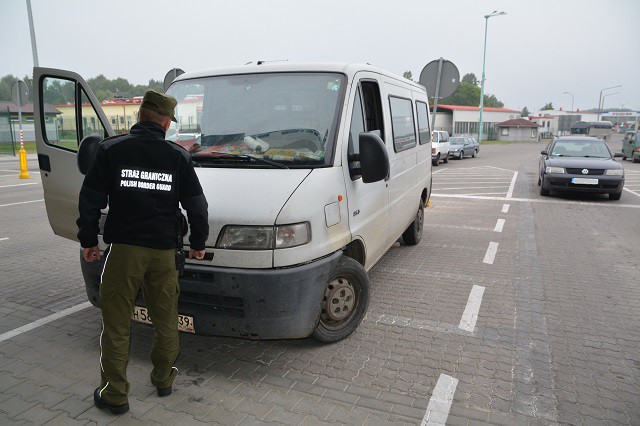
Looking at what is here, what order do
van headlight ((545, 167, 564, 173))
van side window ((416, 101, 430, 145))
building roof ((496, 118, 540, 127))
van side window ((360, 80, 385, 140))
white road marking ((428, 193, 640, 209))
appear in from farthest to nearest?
building roof ((496, 118, 540, 127)) → van headlight ((545, 167, 564, 173)) → white road marking ((428, 193, 640, 209)) → van side window ((416, 101, 430, 145)) → van side window ((360, 80, 385, 140))

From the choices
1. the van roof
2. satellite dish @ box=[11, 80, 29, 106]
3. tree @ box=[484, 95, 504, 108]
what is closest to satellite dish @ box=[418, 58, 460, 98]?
the van roof

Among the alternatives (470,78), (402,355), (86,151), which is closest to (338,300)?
(402,355)

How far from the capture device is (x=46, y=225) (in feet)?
28.3

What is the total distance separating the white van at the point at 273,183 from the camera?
3.21 meters

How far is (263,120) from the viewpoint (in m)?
3.94

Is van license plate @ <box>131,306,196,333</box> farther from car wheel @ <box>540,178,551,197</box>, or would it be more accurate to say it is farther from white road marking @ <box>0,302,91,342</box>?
car wheel @ <box>540,178,551,197</box>

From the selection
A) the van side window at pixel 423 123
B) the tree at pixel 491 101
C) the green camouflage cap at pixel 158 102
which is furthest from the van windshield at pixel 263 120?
the tree at pixel 491 101

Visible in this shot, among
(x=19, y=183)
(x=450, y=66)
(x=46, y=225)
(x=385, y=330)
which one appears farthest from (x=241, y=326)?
(x=19, y=183)

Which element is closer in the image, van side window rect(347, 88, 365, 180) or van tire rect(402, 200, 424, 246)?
van side window rect(347, 88, 365, 180)

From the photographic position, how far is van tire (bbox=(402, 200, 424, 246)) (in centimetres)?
719

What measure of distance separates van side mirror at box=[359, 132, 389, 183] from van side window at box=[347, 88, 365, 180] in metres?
0.20

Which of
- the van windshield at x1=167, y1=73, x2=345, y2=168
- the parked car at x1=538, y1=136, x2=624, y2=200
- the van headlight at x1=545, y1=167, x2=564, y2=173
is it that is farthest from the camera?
the van headlight at x1=545, y1=167, x2=564, y2=173

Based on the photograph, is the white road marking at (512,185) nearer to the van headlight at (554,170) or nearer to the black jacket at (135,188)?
the van headlight at (554,170)

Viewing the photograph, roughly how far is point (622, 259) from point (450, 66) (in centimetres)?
472
